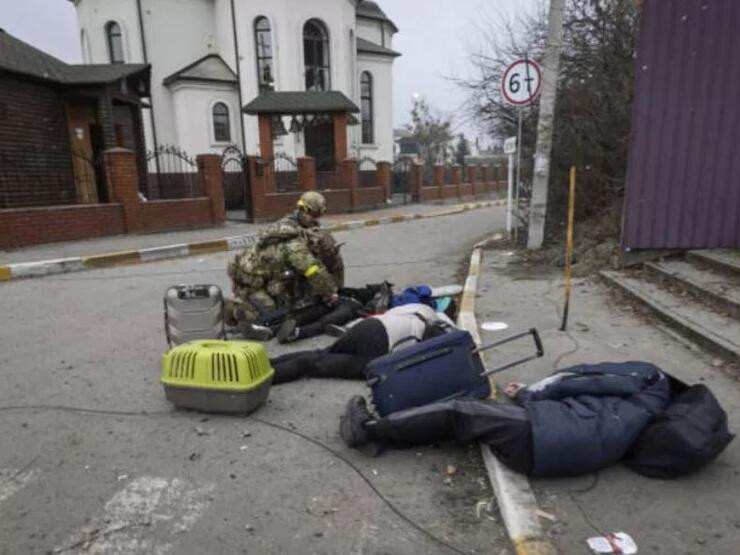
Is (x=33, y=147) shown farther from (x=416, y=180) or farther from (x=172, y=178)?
(x=416, y=180)

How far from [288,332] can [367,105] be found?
84.3ft

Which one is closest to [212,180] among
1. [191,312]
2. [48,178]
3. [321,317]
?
[48,178]

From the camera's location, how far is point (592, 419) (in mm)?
2738

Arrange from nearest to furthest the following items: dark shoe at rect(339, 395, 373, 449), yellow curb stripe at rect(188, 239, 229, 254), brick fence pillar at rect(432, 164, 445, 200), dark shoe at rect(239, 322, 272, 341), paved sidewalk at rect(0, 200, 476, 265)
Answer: dark shoe at rect(339, 395, 373, 449)
dark shoe at rect(239, 322, 272, 341)
paved sidewalk at rect(0, 200, 476, 265)
yellow curb stripe at rect(188, 239, 229, 254)
brick fence pillar at rect(432, 164, 445, 200)

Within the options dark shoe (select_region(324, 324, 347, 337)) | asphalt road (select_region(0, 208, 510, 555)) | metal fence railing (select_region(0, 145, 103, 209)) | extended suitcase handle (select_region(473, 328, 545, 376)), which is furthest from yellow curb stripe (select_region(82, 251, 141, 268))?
extended suitcase handle (select_region(473, 328, 545, 376))

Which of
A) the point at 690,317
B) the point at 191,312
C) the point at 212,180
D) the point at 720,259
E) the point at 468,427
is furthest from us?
the point at 212,180

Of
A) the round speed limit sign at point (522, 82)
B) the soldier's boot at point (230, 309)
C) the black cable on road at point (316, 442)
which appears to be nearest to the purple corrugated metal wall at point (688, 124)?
the round speed limit sign at point (522, 82)

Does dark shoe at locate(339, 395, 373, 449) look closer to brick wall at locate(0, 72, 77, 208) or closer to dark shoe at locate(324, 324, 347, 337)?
dark shoe at locate(324, 324, 347, 337)

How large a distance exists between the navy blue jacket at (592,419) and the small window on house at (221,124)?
950 inches

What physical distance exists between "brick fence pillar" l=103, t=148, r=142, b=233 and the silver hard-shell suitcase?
9.57 meters

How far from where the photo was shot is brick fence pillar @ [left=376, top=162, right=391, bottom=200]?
23.9 metres

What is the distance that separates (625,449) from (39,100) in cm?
1610

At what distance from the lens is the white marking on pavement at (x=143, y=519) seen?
235 centimetres

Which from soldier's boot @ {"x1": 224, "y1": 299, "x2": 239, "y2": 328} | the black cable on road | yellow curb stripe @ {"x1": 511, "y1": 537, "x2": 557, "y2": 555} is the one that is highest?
soldier's boot @ {"x1": 224, "y1": 299, "x2": 239, "y2": 328}
